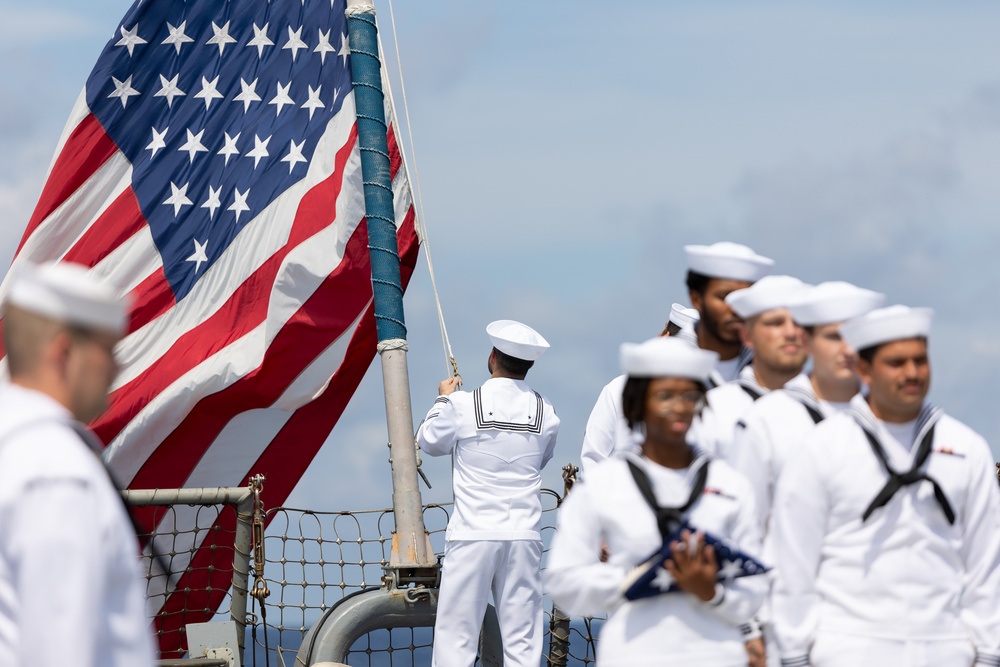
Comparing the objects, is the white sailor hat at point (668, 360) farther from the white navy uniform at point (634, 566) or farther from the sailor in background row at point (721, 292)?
the sailor in background row at point (721, 292)

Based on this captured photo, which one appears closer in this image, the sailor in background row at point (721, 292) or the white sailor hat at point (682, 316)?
the sailor in background row at point (721, 292)

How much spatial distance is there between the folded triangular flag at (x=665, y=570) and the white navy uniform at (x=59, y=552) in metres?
1.43

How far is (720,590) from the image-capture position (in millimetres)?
3785

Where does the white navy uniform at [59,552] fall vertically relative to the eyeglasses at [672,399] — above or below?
below

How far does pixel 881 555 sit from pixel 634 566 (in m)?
0.71

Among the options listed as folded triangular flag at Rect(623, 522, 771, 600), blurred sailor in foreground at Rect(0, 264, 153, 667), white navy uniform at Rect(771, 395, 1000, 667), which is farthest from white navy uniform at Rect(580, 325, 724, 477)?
blurred sailor in foreground at Rect(0, 264, 153, 667)

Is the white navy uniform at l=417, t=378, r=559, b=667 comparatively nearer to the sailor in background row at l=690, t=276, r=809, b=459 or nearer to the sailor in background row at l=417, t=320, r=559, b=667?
the sailor in background row at l=417, t=320, r=559, b=667

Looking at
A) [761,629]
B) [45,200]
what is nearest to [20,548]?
[761,629]

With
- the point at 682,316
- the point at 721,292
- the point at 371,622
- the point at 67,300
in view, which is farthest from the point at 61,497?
the point at 371,622

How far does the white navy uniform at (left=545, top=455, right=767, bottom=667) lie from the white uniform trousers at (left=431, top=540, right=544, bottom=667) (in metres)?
4.01

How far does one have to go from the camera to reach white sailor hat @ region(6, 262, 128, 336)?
2670 millimetres

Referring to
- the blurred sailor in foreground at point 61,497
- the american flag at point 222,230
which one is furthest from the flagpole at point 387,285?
the blurred sailor in foreground at point 61,497

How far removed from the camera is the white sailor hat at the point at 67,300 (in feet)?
8.76

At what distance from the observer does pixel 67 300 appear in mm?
2672
